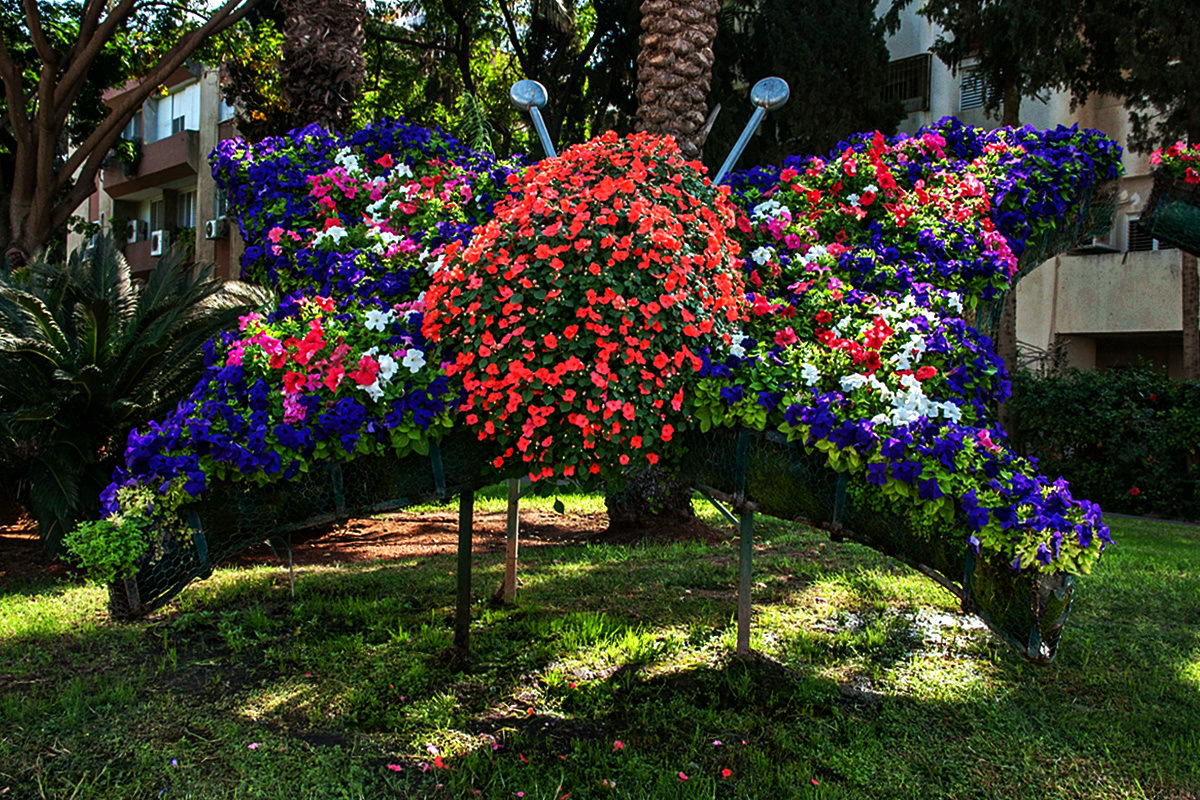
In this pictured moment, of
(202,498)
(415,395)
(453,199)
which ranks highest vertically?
(453,199)

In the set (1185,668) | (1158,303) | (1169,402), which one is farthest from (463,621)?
(1158,303)

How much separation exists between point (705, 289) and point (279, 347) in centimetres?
185

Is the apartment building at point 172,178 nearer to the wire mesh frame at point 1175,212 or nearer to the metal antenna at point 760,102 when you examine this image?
the metal antenna at point 760,102

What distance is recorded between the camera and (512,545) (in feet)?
20.6

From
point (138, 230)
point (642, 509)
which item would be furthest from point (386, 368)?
point (138, 230)

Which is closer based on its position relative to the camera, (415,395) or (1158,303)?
(415,395)

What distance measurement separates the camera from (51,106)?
37.3 feet

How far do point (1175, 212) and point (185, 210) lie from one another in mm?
27155

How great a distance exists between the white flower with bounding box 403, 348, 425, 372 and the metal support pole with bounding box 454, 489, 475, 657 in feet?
3.03

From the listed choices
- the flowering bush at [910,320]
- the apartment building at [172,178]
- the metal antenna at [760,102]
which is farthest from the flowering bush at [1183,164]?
the apartment building at [172,178]

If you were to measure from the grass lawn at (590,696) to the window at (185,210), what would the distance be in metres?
22.0

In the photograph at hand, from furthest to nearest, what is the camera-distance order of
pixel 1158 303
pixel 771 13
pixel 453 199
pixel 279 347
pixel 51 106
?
1. pixel 1158 303
2. pixel 771 13
3. pixel 51 106
4. pixel 453 199
5. pixel 279 347

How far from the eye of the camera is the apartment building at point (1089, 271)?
17297 mm

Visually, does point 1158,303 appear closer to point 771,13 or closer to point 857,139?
point 771,13
